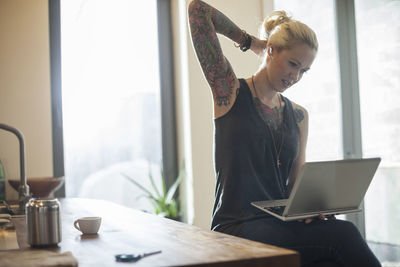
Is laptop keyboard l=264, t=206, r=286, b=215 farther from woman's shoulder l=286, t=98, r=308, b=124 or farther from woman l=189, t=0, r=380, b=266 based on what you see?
woman's shoulder l=286, t=98, r=308, b=124

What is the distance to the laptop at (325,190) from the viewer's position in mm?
1546

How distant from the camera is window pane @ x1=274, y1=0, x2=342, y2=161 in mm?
3951

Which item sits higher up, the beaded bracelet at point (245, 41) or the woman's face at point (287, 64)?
the beaded bracelet at point (245, 41)

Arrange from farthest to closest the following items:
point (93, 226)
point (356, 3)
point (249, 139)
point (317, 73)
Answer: point (317, 73)
point (356, 3)
point (249, 139)
point (93, 226)

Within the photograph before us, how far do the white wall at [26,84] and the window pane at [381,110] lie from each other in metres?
2.35

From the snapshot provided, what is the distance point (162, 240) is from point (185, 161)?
2.90 m

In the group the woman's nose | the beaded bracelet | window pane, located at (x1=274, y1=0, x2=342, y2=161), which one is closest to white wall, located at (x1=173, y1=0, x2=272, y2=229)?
window pane, located at (x1=274, y1=0, x2=342, y2=161)

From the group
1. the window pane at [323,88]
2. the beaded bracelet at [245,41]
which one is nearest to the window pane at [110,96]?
the window pane at [323,88]

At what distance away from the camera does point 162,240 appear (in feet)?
4.48

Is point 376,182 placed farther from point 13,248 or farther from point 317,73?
point 13,248

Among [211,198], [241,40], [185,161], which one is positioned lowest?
[211,198]

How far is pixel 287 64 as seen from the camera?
1946 mm

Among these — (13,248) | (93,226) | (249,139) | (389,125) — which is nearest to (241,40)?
(249,139)

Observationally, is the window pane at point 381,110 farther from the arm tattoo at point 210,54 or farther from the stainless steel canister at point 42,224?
the stainless steel canister at point 42,224
